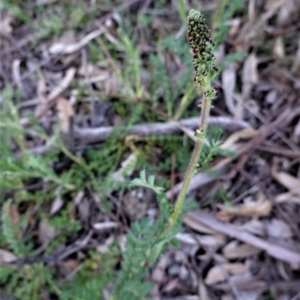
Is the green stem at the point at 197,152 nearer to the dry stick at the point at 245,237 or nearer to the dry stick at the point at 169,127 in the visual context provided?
the dry stick at the point at 245,237

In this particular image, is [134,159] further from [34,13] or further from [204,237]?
[34,13]

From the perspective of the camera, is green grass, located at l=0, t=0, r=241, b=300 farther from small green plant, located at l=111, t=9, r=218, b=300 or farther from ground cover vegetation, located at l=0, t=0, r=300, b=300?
small green plant, located at l=111, t=9, r=218, b=300

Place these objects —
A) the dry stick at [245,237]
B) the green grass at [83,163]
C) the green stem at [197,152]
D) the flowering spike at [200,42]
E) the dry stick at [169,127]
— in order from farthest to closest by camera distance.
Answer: the dry stick at [169,127] → the green grass at [83,163] → the dry stick at [245,237] → the green stem at [197,152] → the flowering spike at [200,42]

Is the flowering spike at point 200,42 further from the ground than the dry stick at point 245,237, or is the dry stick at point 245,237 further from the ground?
the flowering spike at point 200,42

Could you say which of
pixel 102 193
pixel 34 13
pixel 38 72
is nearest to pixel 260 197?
pixel 102 193

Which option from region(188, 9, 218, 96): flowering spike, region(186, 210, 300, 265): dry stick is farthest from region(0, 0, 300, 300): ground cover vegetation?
region(188, 9, 218, 96): flowering spike

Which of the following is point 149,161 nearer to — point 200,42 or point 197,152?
point 197,152

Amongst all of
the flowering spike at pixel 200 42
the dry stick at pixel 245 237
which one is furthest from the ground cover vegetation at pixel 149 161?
the flowering spike at pixel 200 42

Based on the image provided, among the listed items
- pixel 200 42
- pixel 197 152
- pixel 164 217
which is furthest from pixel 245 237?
pixel 200 42
